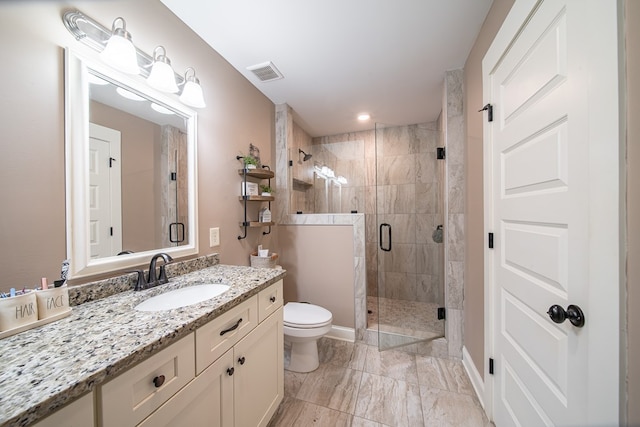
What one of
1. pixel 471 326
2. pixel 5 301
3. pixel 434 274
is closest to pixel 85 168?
pixel 5 301

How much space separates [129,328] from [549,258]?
1.52 metres

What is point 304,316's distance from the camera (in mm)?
1859

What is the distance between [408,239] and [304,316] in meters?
1.48

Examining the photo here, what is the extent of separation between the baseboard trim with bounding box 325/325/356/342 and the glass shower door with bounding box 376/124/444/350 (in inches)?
10.2

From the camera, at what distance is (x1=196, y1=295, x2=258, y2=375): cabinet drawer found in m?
0.83

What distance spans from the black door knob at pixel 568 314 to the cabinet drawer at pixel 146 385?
1.28 m

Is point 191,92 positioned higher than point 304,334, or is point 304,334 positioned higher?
point 191,92

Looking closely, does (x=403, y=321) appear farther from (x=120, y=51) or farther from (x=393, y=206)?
(x=120, y=51)

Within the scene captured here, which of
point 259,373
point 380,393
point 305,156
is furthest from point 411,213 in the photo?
point 259,373

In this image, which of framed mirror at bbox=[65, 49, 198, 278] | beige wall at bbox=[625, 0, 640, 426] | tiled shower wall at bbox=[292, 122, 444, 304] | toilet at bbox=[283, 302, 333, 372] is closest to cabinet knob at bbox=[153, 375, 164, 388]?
framed mirror at bbox=[65, 49, 198, 278]

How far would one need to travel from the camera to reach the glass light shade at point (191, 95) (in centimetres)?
136

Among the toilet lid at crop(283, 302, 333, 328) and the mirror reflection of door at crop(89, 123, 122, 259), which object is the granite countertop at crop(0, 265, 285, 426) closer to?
the mirror reflection of door at crop(89, 123, 122, 259)

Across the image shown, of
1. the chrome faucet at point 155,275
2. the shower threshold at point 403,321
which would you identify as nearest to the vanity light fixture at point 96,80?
the chrome faucet at point 155,275

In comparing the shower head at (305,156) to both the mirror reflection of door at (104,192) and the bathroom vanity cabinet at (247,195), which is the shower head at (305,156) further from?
the mirror reflection of door at (104,192)
